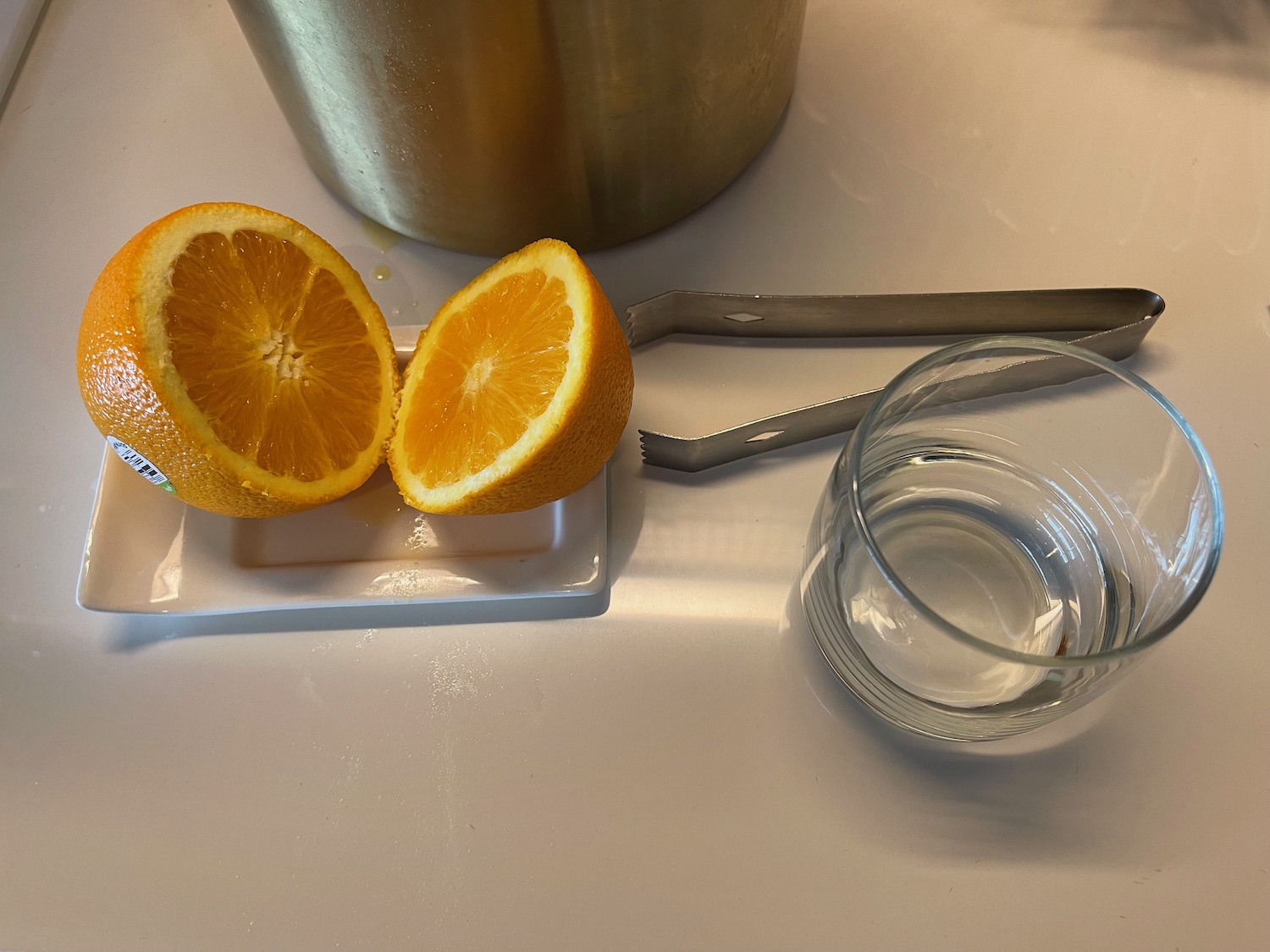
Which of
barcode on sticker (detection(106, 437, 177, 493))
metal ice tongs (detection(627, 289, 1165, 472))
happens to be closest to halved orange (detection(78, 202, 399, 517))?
barcode on sticker (detection(106, 437, 177, 493))

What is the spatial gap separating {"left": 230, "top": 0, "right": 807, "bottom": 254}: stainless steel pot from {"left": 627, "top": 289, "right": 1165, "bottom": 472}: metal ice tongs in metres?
0.07

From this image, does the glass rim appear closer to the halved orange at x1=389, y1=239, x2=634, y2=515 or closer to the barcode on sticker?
the halved orange at x1=389, y1=239, x2=634, y2=515

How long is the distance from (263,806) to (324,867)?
42 millimetres

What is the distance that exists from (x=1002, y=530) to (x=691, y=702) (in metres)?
0.18

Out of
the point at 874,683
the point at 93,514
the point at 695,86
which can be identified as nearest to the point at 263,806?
the point at 93,514

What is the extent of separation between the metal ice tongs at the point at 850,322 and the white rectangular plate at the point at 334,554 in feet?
0.25

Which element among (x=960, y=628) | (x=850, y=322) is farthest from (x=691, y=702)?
(x=850, y=322)

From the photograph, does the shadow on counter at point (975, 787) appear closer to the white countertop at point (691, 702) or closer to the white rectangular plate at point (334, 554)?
the white countertop at point (691, 702)

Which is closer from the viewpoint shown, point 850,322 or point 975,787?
point 975,787

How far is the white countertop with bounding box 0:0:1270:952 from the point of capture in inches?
15.9

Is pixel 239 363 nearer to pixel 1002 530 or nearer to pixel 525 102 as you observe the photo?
pixel 525 102

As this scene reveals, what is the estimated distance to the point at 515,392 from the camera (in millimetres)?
438

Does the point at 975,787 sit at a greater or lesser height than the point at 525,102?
lesser

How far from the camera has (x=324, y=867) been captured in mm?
413
